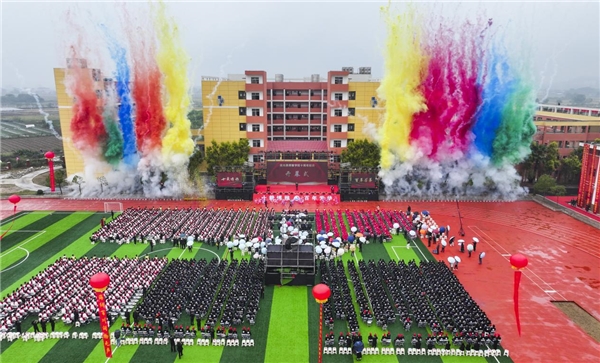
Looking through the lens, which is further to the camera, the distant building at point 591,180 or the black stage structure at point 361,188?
the black stage structure at point 361,188

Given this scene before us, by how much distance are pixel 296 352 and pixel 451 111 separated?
31362mm

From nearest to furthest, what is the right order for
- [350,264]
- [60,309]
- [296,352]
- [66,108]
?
[296,352] < [60,309] < [350,264] < [66,108]

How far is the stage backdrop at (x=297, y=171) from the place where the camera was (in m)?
42.1

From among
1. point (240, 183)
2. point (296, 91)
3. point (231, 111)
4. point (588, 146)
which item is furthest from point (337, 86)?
point (588, 146)

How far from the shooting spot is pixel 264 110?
4666cm

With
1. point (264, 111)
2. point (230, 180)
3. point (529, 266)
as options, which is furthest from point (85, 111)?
point (529, 266)

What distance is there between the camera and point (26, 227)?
1250 inches

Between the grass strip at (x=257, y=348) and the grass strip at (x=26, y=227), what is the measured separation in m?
20.3

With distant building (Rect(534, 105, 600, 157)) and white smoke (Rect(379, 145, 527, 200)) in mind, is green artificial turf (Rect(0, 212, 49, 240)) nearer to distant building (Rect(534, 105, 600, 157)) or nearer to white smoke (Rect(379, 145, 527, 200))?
white smoke (Rect(379, 145, 527, 200))

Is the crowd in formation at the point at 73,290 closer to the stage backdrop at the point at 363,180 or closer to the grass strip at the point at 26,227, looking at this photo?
the grass strip at the point at 26,227

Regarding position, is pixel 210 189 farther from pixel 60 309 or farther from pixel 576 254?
pixel 576 254

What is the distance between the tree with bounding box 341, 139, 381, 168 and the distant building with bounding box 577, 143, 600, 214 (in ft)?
61.7

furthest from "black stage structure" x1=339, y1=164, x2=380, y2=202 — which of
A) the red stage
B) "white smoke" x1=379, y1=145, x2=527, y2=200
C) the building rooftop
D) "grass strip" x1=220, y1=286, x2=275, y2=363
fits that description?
"grass strip" x1=220, y1=286, x2=275, y2=363

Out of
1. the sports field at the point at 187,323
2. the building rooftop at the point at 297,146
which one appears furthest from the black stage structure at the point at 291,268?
the building rooftop at the point at 297,146
